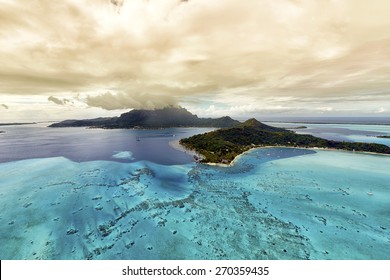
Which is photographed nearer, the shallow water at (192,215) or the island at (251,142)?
the shallow water at (192,215)

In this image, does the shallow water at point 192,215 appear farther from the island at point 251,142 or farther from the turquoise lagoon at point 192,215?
the island at point 251,142

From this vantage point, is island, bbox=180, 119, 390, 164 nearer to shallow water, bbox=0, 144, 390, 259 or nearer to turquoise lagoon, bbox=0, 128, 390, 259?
shallow water, bbox=0, 144, 390, 259

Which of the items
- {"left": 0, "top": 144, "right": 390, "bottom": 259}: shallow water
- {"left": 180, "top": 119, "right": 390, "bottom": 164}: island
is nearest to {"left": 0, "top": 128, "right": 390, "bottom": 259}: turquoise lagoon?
{"left": 0, "top": 144, "right": 390, "bottom": 259}: shallow water

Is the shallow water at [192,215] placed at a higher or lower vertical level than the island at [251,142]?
lower

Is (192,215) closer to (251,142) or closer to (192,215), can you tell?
(192,215)

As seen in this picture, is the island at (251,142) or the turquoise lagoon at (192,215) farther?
the island at (251,142)

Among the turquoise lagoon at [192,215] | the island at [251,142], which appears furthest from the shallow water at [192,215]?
the island at [251,142]

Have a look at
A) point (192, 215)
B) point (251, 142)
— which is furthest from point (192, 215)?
point (251, 142)

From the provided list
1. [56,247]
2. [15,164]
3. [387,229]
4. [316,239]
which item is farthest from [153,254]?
[15,164]
